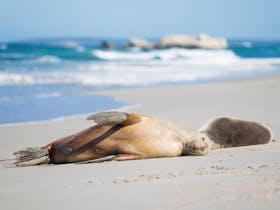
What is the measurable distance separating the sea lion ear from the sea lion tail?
70cm

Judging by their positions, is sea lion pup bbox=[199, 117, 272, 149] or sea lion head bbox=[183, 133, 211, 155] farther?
sea lion pup bbox=[199, 117, 272, 149]

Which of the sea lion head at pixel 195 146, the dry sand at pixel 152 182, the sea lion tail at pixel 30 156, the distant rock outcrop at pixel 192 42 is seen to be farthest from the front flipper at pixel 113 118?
the distant rock outcrop at pixel 192 42

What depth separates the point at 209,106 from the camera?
1145 centimetres

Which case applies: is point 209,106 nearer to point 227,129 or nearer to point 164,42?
point 227,129

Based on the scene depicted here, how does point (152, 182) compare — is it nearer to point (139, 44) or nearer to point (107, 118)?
point (107, 118)

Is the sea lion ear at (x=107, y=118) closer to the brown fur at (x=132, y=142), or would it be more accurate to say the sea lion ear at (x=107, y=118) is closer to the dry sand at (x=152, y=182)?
the brown fur at (x=132, y=142)

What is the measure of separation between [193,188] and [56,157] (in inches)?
87.6

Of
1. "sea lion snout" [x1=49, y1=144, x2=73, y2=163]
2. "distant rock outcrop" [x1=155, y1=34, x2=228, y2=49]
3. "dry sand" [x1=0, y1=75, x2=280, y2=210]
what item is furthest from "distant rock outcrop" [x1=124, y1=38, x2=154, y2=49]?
"sea lion snout" [x1=49, y1=144, x2=73, y2=163]

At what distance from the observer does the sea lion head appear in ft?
18.9

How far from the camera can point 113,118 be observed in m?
5.51

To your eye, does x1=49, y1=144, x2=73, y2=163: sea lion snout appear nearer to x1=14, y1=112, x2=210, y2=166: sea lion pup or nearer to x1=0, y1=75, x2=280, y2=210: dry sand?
x1=14, y1=112, x2=210, y2=166: sea lion pup

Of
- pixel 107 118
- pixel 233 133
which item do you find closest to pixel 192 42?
pixel 233 133

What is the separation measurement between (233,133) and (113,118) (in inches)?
66.8

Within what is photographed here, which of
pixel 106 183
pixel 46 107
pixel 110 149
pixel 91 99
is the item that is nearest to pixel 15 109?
pixel 46 107
